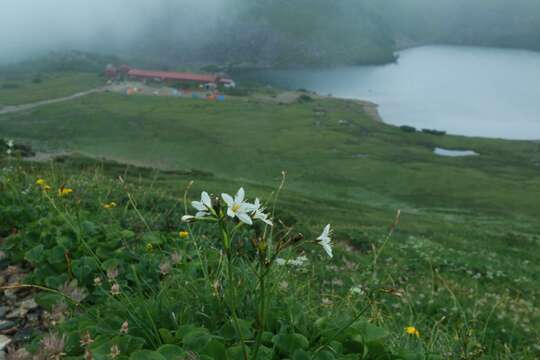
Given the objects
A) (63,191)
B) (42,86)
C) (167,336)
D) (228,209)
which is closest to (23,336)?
(167,336)

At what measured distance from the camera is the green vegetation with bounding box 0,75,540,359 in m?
3.92

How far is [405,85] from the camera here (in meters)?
174

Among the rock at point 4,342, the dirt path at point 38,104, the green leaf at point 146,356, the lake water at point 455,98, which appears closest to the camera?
the green leaf at point 146,356

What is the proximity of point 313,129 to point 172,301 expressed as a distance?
9950 centimetres

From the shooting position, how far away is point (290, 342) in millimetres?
3559

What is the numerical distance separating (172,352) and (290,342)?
838mm

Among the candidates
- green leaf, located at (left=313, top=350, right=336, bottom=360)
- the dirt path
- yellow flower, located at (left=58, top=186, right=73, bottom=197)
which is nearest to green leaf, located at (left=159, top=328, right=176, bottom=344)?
green leaf, located at (left=313, top=350, right=336, bottom=360)

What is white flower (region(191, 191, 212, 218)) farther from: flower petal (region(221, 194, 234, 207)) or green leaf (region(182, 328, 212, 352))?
green leaf (region(182, 328, 212, 352))

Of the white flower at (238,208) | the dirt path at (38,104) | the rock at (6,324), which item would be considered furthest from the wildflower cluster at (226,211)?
the dirt path at (38,104)

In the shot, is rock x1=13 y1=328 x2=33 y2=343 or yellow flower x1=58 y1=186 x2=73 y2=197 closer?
rock x1=13 y1=328 x2=33 y2=343

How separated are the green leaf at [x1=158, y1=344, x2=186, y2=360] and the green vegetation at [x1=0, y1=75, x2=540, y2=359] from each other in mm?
30

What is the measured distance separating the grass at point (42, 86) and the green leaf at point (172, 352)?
418ft

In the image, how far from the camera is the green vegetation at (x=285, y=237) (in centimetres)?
392

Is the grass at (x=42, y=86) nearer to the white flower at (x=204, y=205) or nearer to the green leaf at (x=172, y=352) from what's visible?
the green leaf at (x=172, y=352)
